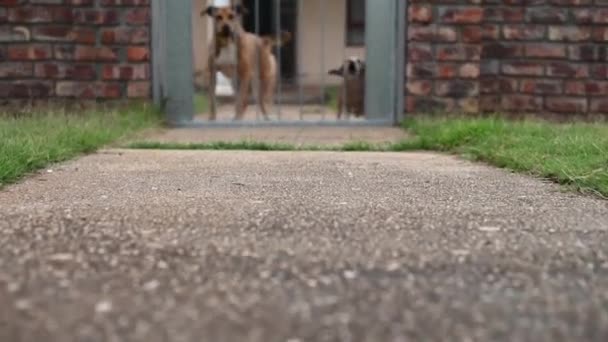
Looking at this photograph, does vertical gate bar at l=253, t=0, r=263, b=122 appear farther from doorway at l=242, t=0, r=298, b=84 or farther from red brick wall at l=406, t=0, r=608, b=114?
red brick wall at l=406, t=0, r=608, b=114

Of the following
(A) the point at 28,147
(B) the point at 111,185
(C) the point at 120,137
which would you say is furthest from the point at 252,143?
(B) the point at 111,185

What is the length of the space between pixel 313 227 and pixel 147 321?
2.17ft

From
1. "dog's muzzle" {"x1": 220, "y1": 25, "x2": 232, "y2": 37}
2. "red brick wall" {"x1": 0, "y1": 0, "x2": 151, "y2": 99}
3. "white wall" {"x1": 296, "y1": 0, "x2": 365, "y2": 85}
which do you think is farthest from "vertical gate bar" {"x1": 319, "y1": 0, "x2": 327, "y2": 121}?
"red brick wall" {"x1": 0, "y1": 0, "x2": 151, "y2": 99}

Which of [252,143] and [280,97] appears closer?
[252,143]

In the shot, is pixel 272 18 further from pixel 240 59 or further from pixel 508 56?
pixel 508 56

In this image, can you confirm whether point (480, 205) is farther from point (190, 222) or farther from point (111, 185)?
point (111, 185)

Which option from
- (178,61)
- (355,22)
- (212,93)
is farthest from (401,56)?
(178,61)

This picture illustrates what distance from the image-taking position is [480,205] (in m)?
2.01

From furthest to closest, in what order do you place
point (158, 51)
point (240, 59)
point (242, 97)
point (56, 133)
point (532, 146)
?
point (240, 59) → point (242, 97) → point (158, 51) → point (56, 133) → point (532, 146)

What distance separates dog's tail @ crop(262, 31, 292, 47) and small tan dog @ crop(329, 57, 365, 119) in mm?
389

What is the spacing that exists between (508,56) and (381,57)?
0.85m

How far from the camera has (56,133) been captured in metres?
3.44

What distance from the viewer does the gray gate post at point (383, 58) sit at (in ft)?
16.8

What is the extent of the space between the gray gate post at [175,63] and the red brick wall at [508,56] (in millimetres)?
1447
